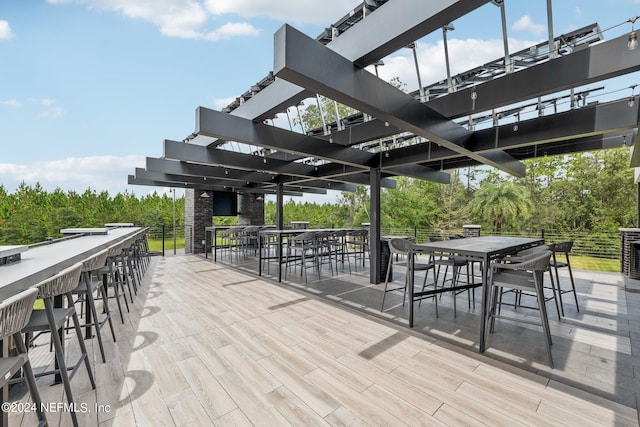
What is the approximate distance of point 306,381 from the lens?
6.68 ft

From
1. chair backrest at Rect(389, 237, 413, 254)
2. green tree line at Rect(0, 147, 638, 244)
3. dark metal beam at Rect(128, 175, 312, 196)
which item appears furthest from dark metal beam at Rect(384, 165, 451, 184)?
dark metal beam at Rect(128, 175, 312, 196)

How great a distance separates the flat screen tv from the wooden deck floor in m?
7.54

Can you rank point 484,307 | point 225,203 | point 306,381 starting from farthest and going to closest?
A: point 225,203 → point 484,307 → point 306,381

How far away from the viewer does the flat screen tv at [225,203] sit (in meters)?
10.5

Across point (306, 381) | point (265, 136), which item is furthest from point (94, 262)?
point (265, 136)

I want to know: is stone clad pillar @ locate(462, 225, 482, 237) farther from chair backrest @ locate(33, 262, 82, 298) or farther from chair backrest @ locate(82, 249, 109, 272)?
chair backrest @ locate(33, 262, 82, 298)

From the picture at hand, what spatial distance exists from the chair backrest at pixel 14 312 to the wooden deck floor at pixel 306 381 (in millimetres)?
938

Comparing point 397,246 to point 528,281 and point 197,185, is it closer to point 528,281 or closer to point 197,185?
point 528,281

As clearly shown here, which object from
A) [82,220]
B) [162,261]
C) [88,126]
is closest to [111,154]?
[88,126]

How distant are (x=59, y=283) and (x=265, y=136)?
9.06 feet

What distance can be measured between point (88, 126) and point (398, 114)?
42.0 feet

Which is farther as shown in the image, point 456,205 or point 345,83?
point 456,205

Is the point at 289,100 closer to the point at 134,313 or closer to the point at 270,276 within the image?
the point at 134,313

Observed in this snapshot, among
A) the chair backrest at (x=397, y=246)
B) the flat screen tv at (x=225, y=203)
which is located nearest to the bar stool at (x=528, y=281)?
the chair backrest at (x=397, y=246)
